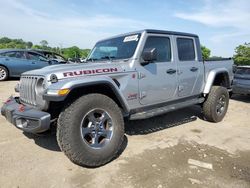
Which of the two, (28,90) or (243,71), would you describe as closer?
(28,90)

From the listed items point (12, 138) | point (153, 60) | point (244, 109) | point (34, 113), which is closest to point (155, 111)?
point (153, 60)

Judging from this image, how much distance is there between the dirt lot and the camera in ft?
10.6

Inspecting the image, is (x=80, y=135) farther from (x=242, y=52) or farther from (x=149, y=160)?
(x=242, y=52)

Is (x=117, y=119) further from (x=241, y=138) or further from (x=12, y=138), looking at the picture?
(x=241, y=138)

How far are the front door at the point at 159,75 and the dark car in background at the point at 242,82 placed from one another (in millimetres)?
4808

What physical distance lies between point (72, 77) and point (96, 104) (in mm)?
496

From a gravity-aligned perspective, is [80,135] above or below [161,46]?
below

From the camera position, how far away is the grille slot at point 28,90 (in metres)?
3.68

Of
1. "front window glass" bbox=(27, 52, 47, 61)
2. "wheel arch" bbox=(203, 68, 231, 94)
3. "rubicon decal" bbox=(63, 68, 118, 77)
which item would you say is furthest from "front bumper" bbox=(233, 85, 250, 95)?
"front window glass" bbox=(27, 52, 47, 61)

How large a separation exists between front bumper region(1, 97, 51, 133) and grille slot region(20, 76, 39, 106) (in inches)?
4.3

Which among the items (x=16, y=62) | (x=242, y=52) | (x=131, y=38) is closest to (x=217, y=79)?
(x=131, y=38)

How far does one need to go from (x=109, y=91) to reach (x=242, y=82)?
649cm

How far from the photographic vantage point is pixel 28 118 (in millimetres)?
3367

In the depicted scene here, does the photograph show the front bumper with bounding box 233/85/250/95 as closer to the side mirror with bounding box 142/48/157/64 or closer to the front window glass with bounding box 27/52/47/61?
the side mirror with bounding box 142/48/157/64
